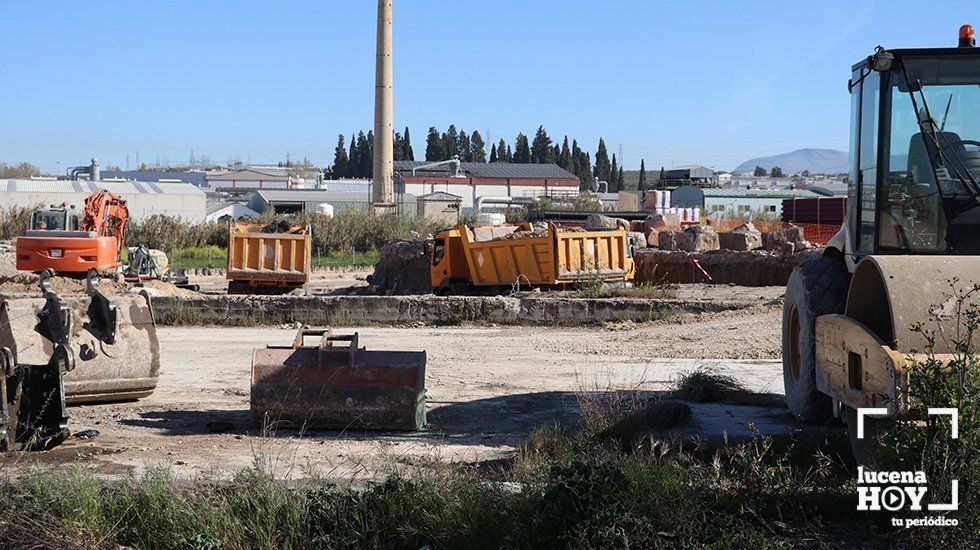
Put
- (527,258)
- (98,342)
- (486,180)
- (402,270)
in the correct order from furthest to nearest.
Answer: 1. (486,180)
2. (402,270)
3. (527,258)
4. (98,342)

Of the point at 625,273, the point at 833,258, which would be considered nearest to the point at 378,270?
the point at 625,273

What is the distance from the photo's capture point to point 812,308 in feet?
26.6

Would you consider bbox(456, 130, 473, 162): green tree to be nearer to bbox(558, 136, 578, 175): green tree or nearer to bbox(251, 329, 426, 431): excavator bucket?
bbox(558, 136, 578, 175): green tree

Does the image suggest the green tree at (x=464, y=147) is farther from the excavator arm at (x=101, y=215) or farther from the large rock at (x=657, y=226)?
the excavator arm at (x=101, y=215)

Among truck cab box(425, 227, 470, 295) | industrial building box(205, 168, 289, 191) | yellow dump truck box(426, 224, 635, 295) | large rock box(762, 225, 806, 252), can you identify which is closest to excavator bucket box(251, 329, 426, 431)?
yellow dump truck box(426, 224, 635, 295)

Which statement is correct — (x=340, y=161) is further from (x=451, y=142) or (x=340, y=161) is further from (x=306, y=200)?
(x=306, y=200)

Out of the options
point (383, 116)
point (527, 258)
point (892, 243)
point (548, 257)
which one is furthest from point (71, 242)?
point (383, 116)

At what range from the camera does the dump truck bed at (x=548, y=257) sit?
21.0m

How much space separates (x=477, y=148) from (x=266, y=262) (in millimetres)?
103571

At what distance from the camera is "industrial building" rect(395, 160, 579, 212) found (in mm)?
87250

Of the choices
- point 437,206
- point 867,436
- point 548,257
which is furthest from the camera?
point 437,206

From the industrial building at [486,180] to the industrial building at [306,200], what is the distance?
7.04 meters

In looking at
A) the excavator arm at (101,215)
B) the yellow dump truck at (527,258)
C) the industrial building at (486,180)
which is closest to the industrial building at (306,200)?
the industrial building at (486,180)

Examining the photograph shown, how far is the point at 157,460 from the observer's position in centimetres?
813
